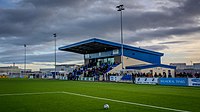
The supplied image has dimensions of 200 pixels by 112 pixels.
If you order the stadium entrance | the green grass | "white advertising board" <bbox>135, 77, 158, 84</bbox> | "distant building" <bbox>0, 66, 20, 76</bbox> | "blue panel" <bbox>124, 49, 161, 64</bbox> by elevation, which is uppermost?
"blue panel" <bbox>124, 49, 161, 64</bbox>

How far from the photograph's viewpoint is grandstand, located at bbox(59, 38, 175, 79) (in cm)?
5919

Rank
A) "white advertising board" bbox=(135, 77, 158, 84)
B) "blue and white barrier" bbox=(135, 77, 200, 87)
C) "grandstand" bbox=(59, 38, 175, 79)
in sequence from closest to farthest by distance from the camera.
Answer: "blue and white barrier" bbox=(135, 77, 200, 87), "white advertising board" bbox=(135, 77, 158, 84), "grandstand" bbox=(59, 38, 175, 79)

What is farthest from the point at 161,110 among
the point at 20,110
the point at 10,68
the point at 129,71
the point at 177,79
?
the point at 10,68

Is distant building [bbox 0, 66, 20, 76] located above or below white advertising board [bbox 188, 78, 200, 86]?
above

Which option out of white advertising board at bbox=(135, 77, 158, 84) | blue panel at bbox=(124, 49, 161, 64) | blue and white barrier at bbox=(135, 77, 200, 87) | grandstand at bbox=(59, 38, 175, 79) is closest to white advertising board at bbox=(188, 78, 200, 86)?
blue and white barrier at bbox=(135, 77, 200, 87)

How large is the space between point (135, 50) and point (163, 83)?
32130 millimetres

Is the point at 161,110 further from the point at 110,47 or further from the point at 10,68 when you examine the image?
the point at 10,68

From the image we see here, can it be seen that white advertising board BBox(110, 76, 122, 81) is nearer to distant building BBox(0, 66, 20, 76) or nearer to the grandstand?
the grandstand

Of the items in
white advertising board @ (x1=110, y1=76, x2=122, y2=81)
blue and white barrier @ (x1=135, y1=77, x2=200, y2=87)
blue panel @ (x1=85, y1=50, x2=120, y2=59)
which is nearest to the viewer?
A: blue and white barrier @ (x1=135, y1=77, x2=200, y2=87)

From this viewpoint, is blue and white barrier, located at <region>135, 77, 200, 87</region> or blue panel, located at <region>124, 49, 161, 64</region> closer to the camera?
blue and white barrier, located at <region>135, 77, 200, 87</region>

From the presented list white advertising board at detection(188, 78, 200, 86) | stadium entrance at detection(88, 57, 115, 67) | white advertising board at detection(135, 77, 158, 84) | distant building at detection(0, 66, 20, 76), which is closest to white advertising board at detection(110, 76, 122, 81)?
white advertising board at detection(135, 77, 158, 84)

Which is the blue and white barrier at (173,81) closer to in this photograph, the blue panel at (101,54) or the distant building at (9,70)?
the blue panel at (101,54)

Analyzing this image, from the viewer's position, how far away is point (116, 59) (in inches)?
2569

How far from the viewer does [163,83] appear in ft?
115
